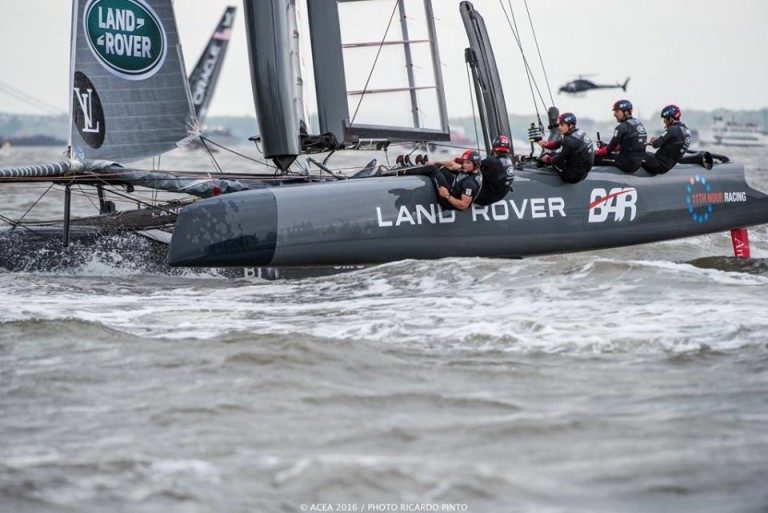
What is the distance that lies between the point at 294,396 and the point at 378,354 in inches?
31.1

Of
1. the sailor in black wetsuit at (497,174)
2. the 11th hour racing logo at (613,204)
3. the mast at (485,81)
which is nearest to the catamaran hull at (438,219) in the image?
the 11th hour racing logo at (613,204)

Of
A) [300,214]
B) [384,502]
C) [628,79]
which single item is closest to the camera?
[384,502]

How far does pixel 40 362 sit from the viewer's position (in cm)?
481

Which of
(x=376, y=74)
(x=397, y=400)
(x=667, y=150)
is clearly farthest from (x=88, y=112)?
(x=397, y=400)

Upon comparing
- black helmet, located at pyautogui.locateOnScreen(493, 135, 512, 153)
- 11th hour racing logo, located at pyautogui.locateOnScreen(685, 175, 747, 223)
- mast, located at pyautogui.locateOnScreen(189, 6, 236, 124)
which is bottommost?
11th hour racing logo, located at pyautogui.locateOnScreen(685, 175, 747, 223)

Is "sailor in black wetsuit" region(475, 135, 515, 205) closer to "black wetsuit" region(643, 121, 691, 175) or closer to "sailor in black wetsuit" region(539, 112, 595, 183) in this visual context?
"sailor in black wetsuit" region(539, 112, 595, 183)

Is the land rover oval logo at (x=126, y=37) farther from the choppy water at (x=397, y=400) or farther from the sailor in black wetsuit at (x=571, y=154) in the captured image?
the sailor in black wetsuit at (x=571, y=154)

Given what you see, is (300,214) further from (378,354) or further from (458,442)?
(458,442)

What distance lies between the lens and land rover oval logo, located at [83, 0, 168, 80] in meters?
9.20

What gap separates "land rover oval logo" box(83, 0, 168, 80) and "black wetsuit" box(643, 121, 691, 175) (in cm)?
406

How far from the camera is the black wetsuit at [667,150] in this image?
28.9ft

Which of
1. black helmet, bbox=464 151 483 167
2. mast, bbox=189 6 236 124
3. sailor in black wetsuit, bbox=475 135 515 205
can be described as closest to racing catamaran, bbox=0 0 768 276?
sailor in black wetsuit, bbox=475 135 515 205

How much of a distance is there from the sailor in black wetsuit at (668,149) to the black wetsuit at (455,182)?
172 cm

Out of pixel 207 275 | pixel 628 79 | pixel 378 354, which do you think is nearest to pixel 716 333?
pixel 378 354
